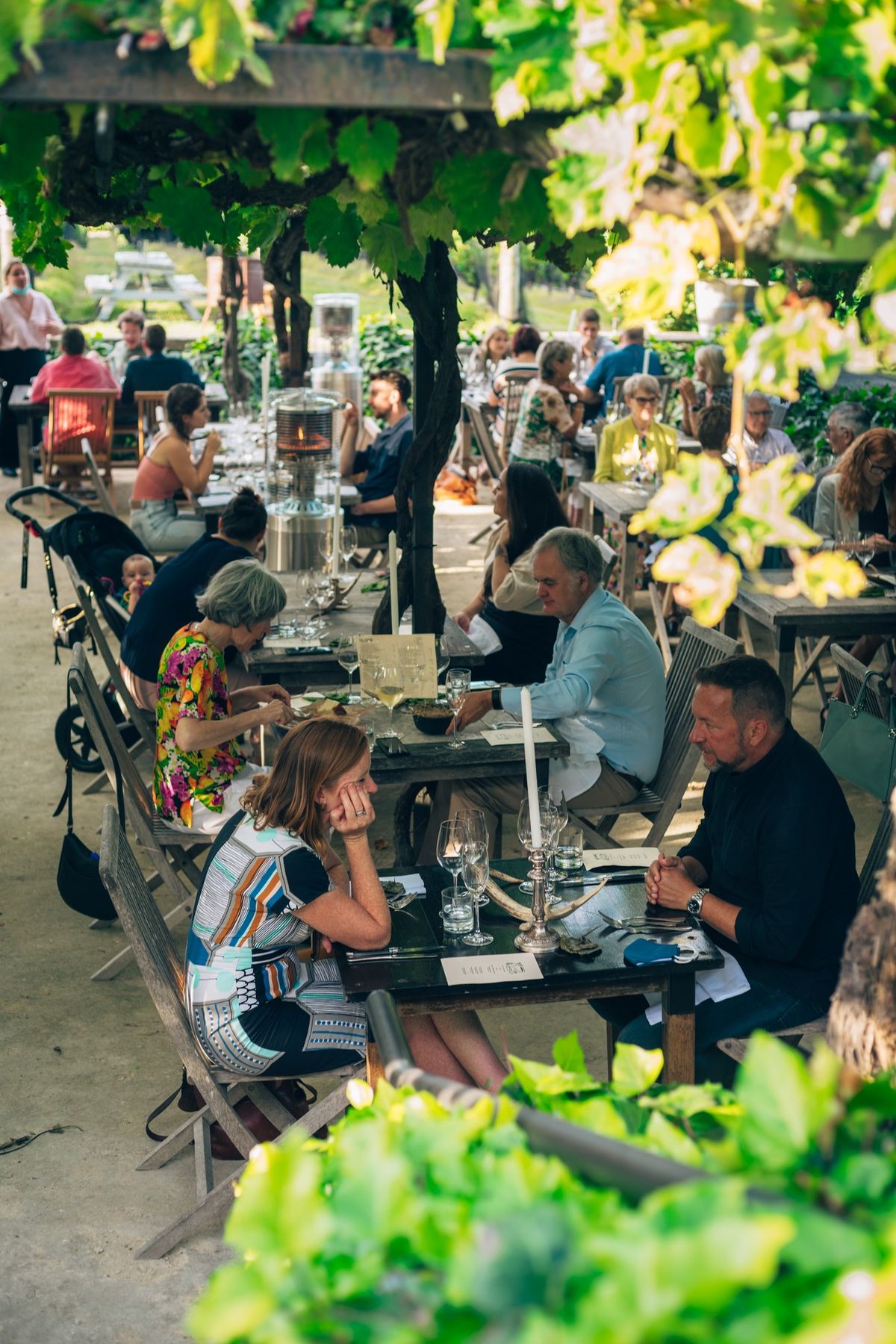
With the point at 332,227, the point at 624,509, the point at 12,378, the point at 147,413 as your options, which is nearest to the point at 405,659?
the point at 332,227

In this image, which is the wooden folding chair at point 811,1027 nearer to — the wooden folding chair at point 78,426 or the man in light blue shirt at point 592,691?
the man in light blue shirt at point 592,691

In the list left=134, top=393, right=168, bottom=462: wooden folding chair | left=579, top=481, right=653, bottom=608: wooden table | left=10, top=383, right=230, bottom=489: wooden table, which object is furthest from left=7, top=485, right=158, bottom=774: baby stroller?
left=10, top=383, right=230, bottom=489: wooden table

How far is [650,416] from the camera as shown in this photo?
27.8ft

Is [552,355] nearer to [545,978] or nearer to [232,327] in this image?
[232,327]

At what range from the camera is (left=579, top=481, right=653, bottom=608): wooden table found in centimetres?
782

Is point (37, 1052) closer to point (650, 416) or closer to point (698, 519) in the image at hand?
point (698, 519)

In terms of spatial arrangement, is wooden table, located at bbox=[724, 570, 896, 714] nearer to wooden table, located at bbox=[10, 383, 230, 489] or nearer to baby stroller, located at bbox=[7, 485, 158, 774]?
baby stroller, located at bbox=[7, 485, 158, 774]

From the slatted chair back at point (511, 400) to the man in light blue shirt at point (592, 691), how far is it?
568 cm

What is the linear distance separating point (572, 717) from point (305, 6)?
320cm

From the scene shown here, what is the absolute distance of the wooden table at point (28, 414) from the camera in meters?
11.9

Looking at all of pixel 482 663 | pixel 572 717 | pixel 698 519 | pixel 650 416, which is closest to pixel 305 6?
pixel 698 519

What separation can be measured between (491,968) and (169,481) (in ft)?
18.0

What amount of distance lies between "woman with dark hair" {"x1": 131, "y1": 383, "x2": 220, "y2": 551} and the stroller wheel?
170 centimetres

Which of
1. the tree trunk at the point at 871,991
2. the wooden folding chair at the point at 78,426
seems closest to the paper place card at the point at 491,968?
the tree trunk at the point at 871,991
